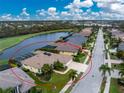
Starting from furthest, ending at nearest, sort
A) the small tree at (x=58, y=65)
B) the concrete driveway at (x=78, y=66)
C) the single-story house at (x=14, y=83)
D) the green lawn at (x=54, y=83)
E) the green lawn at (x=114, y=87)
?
1. the concrete driveway at (x=78, y=66)
2. the small tree at (x=58, y=65)
3. the green lawn at (x=114, y=87)
4. the green lawn at (x=54, y=83)
5. the single-story house at (x=14, y=83)

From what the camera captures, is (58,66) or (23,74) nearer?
(23,74)

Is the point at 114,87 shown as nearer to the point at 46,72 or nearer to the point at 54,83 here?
the point at 54,83

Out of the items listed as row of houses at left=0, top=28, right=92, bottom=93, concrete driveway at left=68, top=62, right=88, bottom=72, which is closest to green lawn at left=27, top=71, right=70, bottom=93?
row of houses at left=0, top=28, right=92, bottom=93

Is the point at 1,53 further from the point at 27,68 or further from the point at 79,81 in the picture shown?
the point at 79,81

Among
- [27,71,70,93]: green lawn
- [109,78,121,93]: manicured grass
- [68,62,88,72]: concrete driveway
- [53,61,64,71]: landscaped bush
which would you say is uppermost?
[53,61,64,71]: landscaped bush

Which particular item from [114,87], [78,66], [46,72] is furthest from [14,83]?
[78,66]

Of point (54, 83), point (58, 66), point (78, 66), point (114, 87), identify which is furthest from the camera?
Result: point (78, 66)

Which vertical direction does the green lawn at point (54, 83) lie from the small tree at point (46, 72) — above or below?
below

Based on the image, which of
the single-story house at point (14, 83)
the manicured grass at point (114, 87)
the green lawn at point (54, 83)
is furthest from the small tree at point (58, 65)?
the single-story house at point (14, 83)

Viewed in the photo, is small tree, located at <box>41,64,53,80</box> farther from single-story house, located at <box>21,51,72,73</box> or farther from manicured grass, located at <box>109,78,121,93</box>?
manicured grass, located at <box>109,78,121,93</box>

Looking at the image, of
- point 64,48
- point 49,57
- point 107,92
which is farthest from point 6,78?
point 64,48

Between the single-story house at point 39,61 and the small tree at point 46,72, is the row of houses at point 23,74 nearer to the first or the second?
the single-story house at point 39,61

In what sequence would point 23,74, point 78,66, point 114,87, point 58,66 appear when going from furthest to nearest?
point 78,66
point 58,66
point 114,87
point 23,74

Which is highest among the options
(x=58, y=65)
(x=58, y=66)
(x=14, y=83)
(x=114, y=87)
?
(x=14, y=83)
